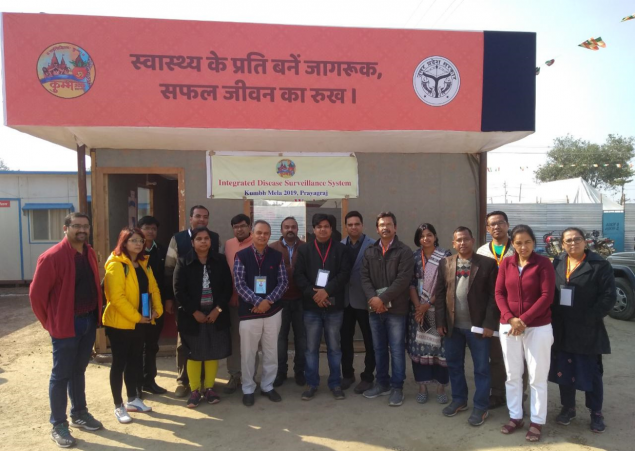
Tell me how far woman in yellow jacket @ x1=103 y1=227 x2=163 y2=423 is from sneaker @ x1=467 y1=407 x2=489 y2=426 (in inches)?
112

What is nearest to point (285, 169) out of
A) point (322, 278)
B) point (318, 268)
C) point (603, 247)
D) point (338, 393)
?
point (318, 268)

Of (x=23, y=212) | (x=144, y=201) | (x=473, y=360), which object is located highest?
(x=144, y=201)

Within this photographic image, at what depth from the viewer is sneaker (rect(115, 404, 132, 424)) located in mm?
3709

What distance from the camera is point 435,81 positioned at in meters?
5.01

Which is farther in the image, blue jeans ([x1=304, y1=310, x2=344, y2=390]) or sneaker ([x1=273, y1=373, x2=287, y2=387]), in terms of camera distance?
sneaker ([x1=273, y1=373, x2=287, y2=387])

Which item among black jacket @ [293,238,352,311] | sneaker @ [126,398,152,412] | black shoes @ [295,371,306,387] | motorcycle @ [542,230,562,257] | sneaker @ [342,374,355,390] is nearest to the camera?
sneaker @ [126,398,152,412]

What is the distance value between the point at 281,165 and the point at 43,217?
8958 mm

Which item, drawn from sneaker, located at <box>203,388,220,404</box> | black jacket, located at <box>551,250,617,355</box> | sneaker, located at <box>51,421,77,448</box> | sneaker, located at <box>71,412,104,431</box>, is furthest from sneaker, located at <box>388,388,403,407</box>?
sneaker, located at <box>51,421,77,448</box>

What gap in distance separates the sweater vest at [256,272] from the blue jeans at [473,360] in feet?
5.38

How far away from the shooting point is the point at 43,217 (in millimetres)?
11344

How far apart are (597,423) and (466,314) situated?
4.41 ft

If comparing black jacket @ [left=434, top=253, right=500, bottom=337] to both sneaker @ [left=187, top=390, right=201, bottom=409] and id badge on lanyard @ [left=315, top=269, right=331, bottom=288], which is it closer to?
id badge on lanyard @ [left=315, top=269, right=331, bottom=288]

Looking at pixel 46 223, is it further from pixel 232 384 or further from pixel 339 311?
pixel 339 311

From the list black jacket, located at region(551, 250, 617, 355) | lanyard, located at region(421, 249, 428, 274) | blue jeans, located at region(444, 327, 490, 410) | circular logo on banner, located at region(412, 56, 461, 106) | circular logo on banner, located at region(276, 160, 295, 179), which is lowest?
blue jeans, located at region(444, 327, 490, 410)
